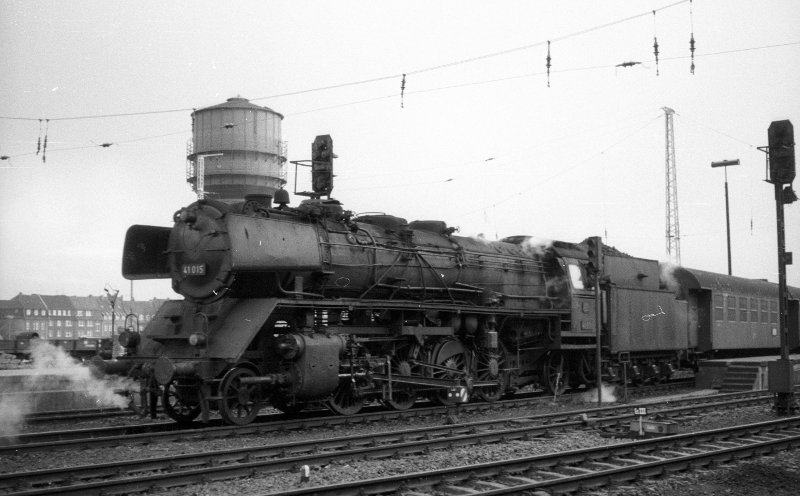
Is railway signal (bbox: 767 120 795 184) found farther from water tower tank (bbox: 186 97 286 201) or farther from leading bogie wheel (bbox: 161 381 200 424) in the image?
Answer: water tower tank (bbox: 186 97 286 201)

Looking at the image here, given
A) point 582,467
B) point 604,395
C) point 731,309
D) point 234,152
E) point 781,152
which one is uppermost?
point 234,152

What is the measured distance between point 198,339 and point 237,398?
1.13 m

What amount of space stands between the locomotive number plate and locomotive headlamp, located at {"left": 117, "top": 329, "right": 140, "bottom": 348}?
148 centimetres

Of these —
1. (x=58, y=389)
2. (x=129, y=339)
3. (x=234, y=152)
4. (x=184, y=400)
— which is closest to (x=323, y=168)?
(x=129, y=339)

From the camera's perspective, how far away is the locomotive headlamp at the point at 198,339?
1148cm

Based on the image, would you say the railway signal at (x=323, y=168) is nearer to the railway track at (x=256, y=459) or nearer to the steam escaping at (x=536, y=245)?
the steam escaping at (x=536, y=245)

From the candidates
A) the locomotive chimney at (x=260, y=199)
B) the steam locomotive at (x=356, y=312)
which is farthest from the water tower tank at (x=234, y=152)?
the locomotive chimney at (x=260, y=199)

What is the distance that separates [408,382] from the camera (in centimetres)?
1390

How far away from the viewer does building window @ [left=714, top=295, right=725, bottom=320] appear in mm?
22953

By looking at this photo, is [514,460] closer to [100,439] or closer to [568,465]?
[568,465]

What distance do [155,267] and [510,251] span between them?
838cm

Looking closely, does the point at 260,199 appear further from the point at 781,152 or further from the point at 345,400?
the point at 781,152

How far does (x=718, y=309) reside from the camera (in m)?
23.1

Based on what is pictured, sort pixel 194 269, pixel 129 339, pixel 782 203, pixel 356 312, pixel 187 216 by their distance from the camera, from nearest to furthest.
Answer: pixel 194 269
pixel 187 216
pixel 129 339
pixel 356 312
pixel 782 203
